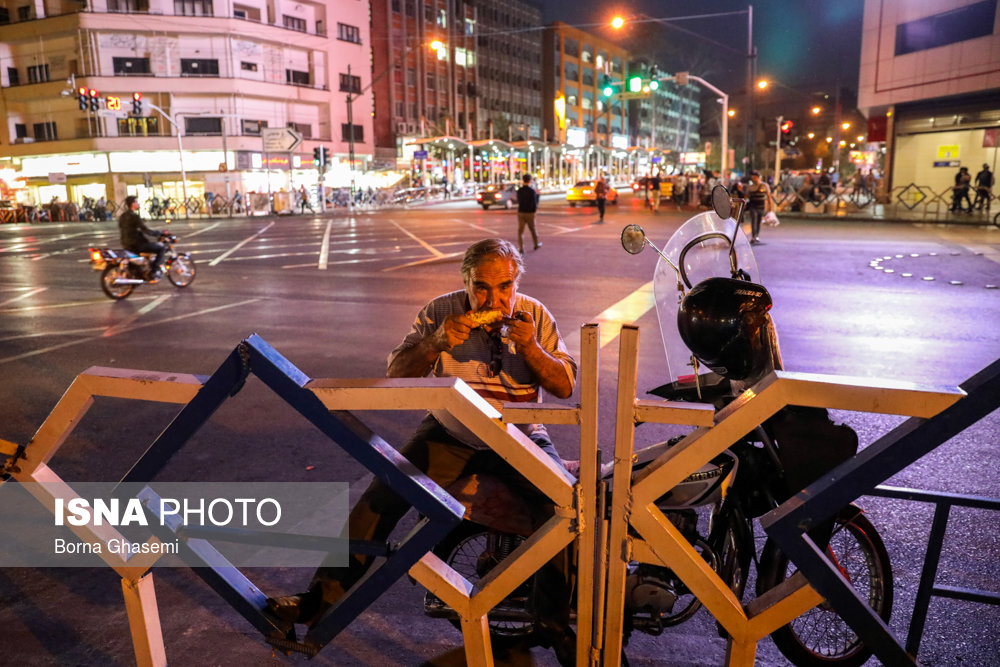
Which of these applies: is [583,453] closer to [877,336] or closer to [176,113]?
[877,336]

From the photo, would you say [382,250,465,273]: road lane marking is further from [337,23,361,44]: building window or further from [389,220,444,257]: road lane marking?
[337,23,361,44]: building window

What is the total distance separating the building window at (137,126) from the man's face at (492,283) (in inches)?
2081

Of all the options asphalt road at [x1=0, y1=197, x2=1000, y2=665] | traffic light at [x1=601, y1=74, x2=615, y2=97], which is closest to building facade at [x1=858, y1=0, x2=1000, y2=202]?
asphalt road at [x1=0, y1=197, x2=1000, y2=665]

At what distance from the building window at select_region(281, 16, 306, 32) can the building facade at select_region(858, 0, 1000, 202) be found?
132 feet

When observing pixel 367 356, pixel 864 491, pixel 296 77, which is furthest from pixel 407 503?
pixel 296 77

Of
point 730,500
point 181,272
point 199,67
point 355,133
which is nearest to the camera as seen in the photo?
point 730,500

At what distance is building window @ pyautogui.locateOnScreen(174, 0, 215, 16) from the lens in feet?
161

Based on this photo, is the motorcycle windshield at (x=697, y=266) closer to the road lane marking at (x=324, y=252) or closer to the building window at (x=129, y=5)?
the road lane marking at (x=324, y=252)

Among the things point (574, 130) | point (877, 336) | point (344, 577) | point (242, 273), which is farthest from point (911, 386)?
point (574, 130)

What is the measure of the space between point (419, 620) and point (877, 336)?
22.1ft

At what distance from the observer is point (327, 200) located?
48031mm

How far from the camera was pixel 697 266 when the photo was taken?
121 inches

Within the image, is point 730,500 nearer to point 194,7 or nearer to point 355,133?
point 194,7

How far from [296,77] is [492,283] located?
57.1m
